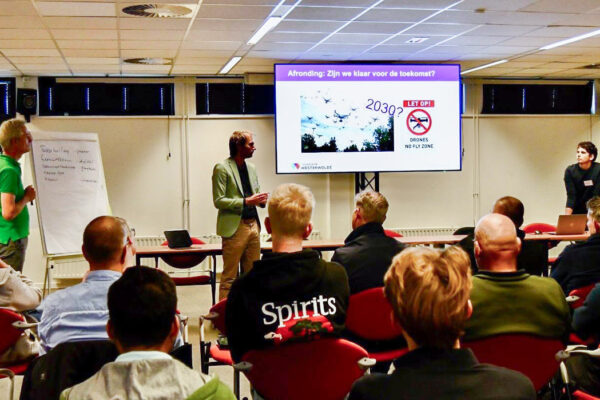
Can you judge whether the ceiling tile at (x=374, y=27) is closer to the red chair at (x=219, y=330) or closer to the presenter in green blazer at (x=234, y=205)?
the presenter in green blazer at (x=234, y=205)

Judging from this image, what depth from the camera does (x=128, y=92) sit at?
8.84 meters

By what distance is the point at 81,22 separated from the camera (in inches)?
223

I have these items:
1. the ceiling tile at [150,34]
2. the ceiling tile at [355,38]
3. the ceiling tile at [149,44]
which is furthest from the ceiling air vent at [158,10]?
the ceiling tile at [355,38]

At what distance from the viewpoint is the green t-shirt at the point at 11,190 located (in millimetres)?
4715

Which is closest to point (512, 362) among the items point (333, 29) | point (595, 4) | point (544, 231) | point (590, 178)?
point (595, 4)

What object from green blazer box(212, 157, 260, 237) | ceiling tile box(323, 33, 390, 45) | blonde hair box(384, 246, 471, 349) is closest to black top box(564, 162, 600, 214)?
ceiling tile box(323, 33, 390, 45)

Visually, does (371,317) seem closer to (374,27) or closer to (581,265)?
(581,265)

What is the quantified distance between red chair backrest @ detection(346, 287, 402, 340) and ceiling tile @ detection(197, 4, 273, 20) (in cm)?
301

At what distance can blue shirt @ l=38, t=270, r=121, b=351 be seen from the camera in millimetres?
2336

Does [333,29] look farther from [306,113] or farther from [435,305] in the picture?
[435,305]

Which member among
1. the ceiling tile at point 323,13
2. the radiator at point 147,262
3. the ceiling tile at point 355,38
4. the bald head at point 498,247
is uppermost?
the ceiling tile at point 355,38

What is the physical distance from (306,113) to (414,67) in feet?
4.56

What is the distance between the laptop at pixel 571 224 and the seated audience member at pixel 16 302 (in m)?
5.00

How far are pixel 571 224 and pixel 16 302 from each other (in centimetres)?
518
